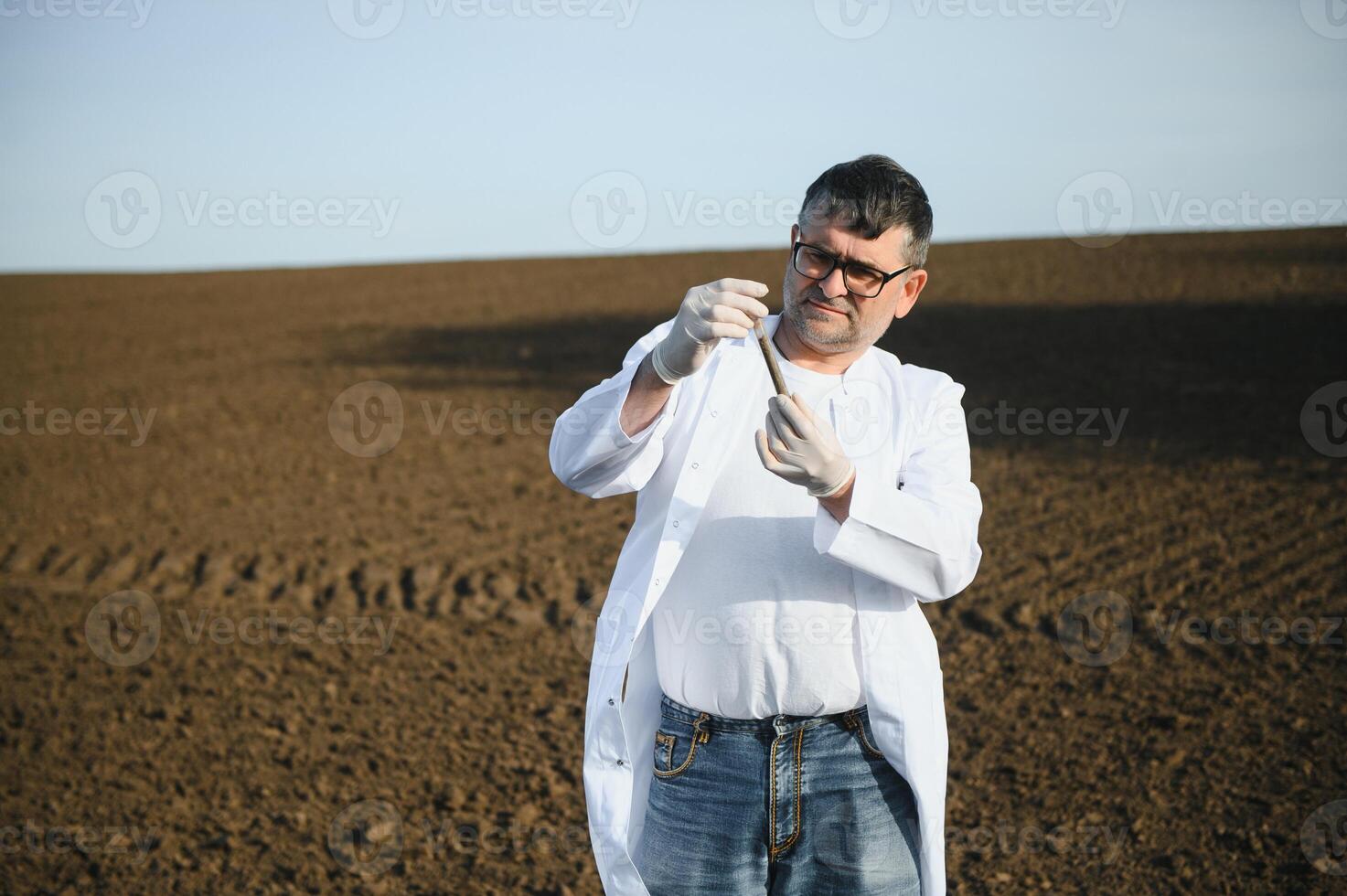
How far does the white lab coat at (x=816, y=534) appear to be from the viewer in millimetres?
2062

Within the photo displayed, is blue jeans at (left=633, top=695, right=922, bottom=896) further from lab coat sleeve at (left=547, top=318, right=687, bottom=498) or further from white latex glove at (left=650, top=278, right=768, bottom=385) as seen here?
white latex glove at (left=650, top=278, right=768, bottom=385)

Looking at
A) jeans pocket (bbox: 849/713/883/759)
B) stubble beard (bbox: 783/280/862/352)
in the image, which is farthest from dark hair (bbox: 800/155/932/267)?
jeans pocket (bbox: 849/713/883/759)

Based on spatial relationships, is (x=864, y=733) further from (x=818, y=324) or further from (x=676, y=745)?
(x=818, y=324)

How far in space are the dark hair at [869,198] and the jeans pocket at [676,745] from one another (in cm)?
100

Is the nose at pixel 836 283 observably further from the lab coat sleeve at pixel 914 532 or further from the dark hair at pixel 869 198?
the lab coat sleeve at pixel 914 532

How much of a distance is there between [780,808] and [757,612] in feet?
1.23

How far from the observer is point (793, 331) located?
2.28m

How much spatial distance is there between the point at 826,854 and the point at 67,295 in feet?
99.4

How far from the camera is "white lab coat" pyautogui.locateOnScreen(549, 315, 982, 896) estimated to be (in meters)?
2.06

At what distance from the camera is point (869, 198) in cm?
211

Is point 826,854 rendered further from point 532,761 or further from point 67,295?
point 67,295

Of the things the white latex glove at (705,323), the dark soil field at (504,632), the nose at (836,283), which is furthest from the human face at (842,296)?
the dark soil field at (504,632)

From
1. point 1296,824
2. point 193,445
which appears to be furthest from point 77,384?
point 1296,824

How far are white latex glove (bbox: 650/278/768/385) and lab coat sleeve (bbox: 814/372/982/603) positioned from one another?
35 cm
